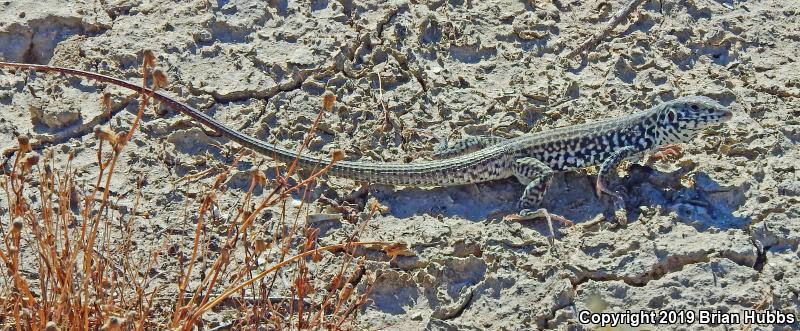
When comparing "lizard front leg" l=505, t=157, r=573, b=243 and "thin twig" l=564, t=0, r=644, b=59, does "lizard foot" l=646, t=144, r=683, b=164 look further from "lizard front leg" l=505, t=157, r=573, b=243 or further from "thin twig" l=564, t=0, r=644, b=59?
"thin twig" l=564, t=0, r=644, b=59

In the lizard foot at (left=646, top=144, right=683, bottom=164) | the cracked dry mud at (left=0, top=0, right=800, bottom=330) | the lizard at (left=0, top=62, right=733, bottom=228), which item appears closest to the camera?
the cracked dry mud at (left=0, top=0, right=800, bottom=330)

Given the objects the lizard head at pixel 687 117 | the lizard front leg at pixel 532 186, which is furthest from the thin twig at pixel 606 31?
the lizard front leg at pixel 532 186

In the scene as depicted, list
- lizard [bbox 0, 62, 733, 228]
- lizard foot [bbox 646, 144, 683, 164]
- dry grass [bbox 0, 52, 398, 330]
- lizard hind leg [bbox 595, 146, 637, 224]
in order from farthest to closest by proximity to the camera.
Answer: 1. lizard foot [bbox 646, 144, 683, 164]
2. lizard [bbox 0, 62, 733, 228]
3. lizard hind leg [bbox 595, 146, 637, 224]
4. dry grass [bbox 0, 52, 398, 330]

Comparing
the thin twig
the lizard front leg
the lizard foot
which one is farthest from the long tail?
the thin twig

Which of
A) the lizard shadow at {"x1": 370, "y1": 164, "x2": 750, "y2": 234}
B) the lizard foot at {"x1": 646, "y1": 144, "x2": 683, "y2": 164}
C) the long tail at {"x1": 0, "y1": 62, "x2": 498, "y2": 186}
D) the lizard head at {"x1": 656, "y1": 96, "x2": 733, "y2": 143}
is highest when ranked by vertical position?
the lizard head at {"x1": 656, "y1": 96, "x2": 733, "y2": 143}

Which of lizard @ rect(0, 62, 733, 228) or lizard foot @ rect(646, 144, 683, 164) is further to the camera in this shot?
lizard foot @ rect(646, 144, 683, 164)

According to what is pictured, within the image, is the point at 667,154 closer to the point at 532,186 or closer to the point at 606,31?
the point at 532,186

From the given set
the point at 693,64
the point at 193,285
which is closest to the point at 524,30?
the point at 693,64

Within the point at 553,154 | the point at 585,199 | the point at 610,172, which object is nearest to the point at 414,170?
the point at 553,154
